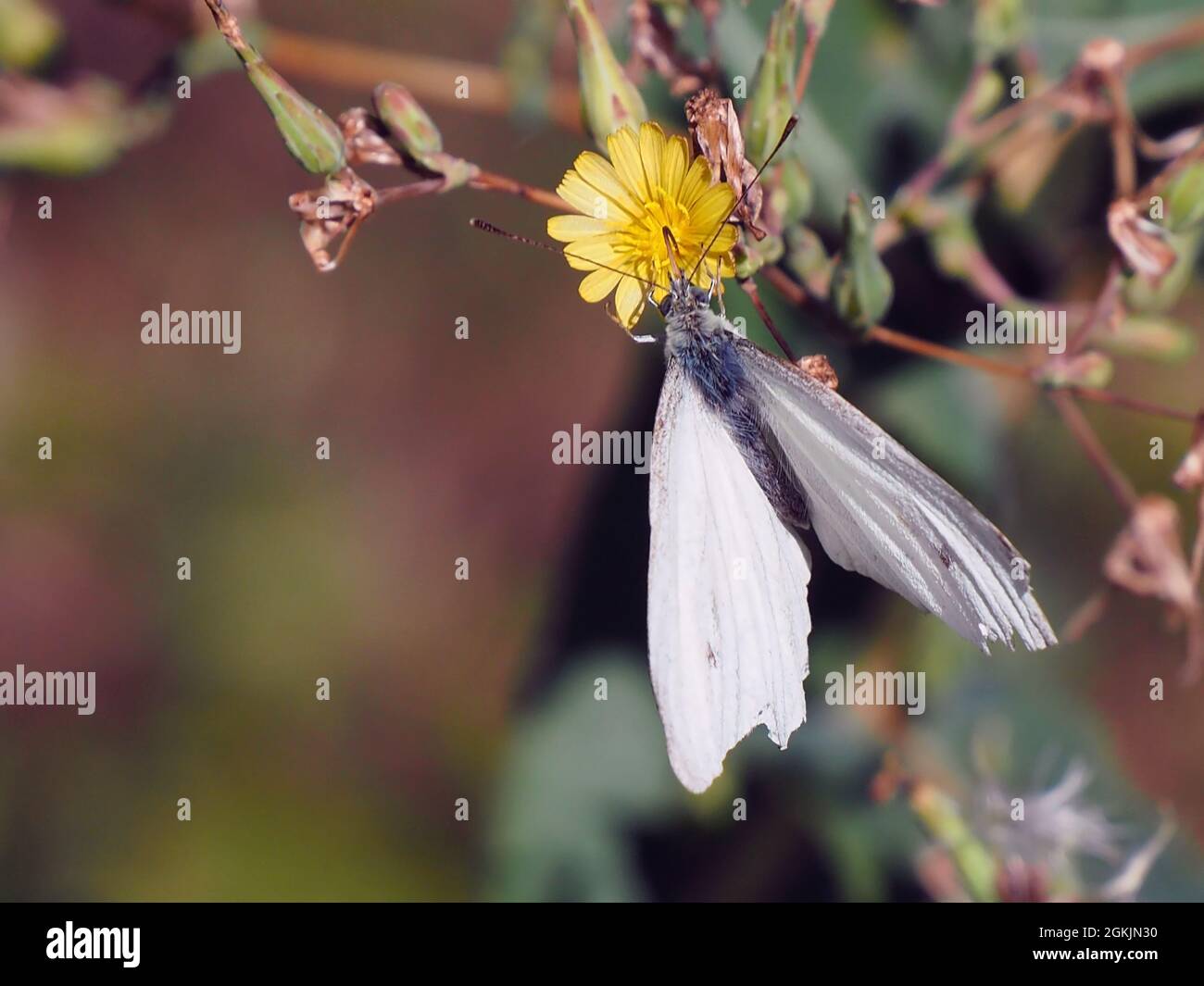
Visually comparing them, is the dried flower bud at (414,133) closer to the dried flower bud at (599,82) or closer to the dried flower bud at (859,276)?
the dried flower bud at (599,82)

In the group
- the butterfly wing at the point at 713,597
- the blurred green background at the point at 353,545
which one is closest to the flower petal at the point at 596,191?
the butterfly wing at the point at 713,597

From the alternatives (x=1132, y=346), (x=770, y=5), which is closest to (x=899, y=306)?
(x=1132, y=346)

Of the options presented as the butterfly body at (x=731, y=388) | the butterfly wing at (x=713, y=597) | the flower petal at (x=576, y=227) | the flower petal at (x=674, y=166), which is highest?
the flower petal at (x=674, y=166)

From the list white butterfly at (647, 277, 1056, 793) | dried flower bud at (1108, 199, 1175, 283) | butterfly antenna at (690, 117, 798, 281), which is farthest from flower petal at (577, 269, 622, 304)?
dried flower bud at (1108, 199, 1175, 283)

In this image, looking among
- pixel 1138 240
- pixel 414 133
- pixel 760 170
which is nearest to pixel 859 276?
pixel 760 170

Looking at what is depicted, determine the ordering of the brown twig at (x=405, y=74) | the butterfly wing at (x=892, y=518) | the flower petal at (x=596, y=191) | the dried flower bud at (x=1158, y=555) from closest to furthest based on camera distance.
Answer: the butterfly wing at (x=892, y=518) < the flower petal at (x=596, y=191) < the dried flower bud at (x=1158, y=555) < the brown twig at (x=405, y=74)

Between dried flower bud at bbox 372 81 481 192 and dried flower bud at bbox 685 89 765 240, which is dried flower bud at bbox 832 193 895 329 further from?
dried flower bud at bbox 372 81 481 192
